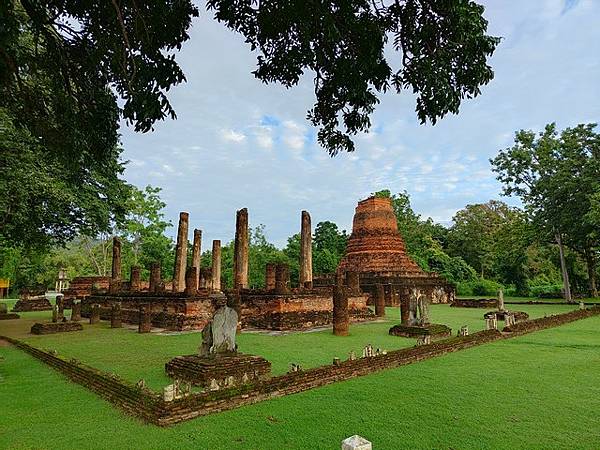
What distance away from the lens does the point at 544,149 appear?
96.8 feet

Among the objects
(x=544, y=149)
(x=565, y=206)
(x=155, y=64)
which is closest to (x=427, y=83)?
(x=155, y=64)

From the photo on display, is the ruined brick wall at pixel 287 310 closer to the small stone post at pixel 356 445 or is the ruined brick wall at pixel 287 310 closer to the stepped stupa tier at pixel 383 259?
the small stone post at pixel 356 445

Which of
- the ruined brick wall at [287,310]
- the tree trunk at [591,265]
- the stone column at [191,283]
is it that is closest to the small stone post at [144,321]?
the stone column at [191,283]

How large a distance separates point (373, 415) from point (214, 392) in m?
1.95

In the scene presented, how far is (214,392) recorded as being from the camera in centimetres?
538

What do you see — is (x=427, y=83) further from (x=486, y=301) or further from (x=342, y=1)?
(x=486, y=301)

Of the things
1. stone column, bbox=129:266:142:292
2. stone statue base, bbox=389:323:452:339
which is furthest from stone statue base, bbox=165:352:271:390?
stone column, bbox=129:266:142:292

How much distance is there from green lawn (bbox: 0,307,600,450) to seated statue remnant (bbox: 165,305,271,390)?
133 centimetres

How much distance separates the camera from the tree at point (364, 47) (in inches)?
195

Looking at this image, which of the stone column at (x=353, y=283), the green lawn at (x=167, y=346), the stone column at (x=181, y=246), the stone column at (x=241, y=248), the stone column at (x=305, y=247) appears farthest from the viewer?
the stone column at (x=181, y=246)

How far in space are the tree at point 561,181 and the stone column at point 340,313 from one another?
1784 centimetres

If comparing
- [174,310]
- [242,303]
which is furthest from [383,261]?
[174,310]

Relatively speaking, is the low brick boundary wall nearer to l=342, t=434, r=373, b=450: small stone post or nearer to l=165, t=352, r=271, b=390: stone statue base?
l=165, t=352, r=271, b=390: stone statue base

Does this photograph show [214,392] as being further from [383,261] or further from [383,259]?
[383,259]
